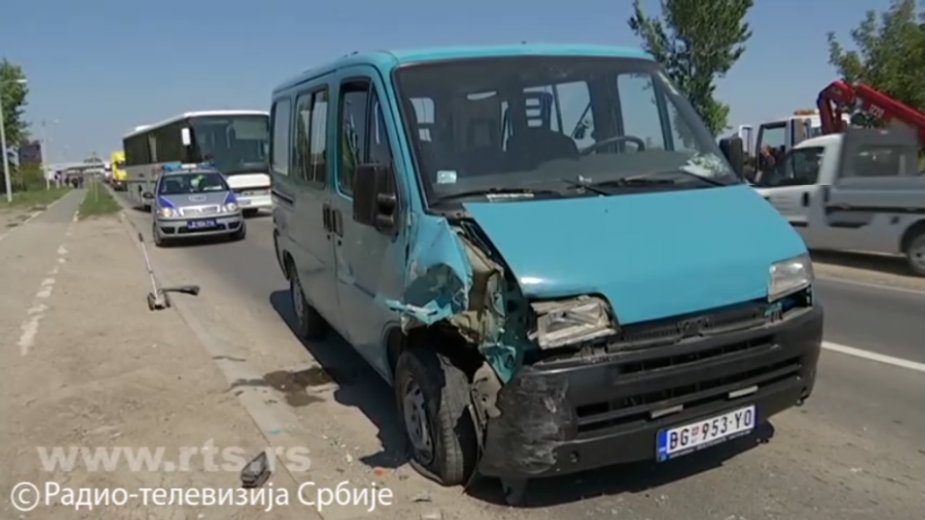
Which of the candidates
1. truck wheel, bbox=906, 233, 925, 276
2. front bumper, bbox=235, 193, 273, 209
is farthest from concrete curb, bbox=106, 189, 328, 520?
front bumper, bbox=235, 193, 273, 209

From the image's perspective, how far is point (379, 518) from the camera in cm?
394

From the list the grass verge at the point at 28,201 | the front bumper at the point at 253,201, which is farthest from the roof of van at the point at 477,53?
the grass verge at the point at 28,201

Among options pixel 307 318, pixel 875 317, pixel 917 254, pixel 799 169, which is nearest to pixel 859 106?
pixel 799 169

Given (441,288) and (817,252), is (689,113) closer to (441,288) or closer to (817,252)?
(441,288)

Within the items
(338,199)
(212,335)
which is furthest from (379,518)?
(212,335)

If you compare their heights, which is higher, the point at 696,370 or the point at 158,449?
the point at 696,370

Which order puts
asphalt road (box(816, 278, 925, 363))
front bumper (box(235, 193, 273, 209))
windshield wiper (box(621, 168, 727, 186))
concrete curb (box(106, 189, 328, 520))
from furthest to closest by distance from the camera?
front bumper (box(235, 193, 273, 209)), asphalt road (box(816, 278, 925, 363)), concrete curb (box(106, 189, 328, 520)), windshield wiper (box(621, 168, 727, 186))

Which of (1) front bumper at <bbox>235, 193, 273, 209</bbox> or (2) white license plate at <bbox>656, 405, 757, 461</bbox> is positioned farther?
(1) front bumper at <bbox>235, 193, 273, 209</bbox>

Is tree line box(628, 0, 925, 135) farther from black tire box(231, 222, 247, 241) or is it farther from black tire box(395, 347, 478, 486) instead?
black tire box(395, 347, 478, 486)

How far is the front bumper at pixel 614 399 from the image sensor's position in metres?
3.47

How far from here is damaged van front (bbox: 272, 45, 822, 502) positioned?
353 centimetres

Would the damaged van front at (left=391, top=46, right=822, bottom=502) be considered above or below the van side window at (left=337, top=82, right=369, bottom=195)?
below

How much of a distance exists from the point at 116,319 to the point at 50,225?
18976 mm

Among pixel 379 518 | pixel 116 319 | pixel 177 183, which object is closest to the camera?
pixel 379 518
